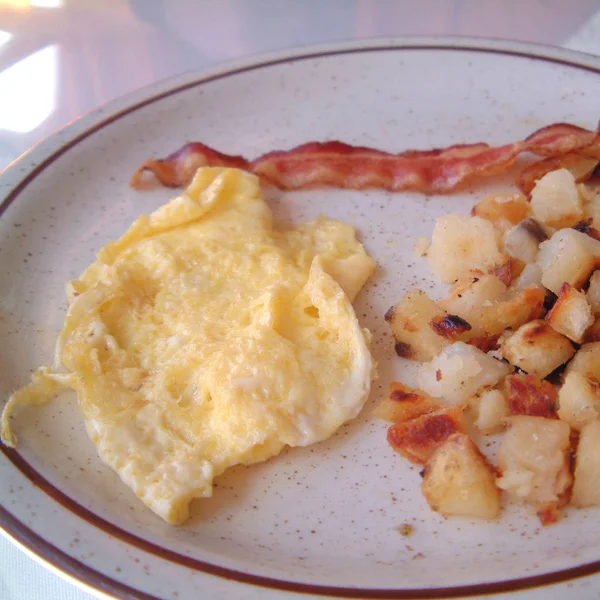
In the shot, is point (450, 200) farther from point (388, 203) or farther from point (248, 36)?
point (248, 36)

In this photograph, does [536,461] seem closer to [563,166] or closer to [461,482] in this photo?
[461,482]

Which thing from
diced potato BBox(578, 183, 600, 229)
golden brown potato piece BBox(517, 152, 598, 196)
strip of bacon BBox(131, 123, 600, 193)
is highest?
strip of bacon BBox(131, 123, 600, 193)

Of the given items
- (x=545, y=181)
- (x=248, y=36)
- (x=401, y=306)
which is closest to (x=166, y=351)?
(x=401, y=306)

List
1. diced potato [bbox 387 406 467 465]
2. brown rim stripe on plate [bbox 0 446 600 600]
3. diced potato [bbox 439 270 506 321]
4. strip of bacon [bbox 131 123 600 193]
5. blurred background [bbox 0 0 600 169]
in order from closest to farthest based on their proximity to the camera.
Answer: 1. brown rim stripe on plate [bbox 0 446 600 600]
2. diced potato [bbox 387 406 467 465]
3. diced potato [bbox 439 270 506 321]
4. strip of bacon [bbox 131 123 600 193]
5. blurred background [bbox 0 0 600 169]

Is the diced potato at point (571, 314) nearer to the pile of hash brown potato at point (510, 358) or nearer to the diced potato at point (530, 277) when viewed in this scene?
the pile of hash brown potato at point (510, 358)

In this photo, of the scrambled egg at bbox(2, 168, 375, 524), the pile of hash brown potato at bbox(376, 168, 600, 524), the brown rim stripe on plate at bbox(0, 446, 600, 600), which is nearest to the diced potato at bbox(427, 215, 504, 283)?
the pile of hash brown potato at bbox(376, 168, 600, 524)

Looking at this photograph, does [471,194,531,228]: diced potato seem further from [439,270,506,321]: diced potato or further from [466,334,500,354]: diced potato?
[466,334,500,354]: diced potato
